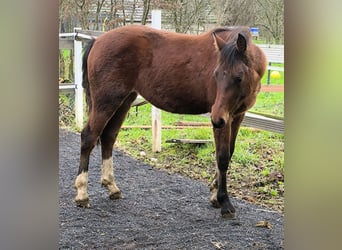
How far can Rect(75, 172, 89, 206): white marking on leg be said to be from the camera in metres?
1.29

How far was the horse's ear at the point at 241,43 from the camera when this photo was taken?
1.22m

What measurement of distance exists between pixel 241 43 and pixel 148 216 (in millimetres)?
608

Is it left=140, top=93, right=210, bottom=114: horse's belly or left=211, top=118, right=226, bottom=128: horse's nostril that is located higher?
left=140, top=93, right=210, bottom=114: horse's belly

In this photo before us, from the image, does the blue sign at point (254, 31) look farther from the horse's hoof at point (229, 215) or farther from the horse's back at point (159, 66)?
the horse's hoof at point (229, 215)

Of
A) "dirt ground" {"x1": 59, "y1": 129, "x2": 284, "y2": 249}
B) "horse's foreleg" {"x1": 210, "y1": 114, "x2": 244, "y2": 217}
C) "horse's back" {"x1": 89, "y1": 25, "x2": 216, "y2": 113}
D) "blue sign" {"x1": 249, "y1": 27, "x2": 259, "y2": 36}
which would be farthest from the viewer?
"horse's back" {"x1": 89, "y1": 25, "x2": 216, "y2": 113}

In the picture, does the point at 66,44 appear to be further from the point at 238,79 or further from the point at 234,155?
the point at 234,155

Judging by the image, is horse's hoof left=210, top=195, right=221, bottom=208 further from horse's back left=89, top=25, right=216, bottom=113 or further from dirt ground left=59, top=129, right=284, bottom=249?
horse's back left=89, top=25, right=216, bottom=113

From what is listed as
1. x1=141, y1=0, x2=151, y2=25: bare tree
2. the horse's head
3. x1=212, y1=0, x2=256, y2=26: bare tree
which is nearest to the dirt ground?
the horse's head

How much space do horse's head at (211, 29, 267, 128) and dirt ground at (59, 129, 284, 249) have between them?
30 centimetres

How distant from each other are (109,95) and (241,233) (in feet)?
2.21

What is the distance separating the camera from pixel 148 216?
127cm

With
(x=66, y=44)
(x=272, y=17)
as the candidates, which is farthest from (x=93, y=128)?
(x=272, y=17)
